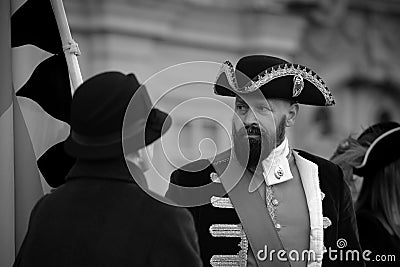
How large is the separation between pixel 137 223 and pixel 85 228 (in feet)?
0.41

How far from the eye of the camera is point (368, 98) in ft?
25.0

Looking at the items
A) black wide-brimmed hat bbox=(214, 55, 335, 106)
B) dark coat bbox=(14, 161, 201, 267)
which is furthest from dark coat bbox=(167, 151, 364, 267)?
dark coat bbox=(14, 161, 201, 267)

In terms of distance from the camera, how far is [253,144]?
125 inches

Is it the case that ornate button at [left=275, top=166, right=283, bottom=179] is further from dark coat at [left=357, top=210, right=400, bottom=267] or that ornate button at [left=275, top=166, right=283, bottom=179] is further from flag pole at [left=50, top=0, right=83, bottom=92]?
flag pole at [left=50, top=0, right=83, bottom=92]

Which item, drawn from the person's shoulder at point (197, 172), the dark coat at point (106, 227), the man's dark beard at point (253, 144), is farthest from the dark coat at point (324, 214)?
the dark coat at point (106, 227)

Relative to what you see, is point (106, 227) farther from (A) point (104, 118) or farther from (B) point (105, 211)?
(A) point (104, 118)

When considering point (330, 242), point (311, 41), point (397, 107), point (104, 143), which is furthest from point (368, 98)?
point (104, 143)

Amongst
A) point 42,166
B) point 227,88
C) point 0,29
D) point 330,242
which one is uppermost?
point 0,29

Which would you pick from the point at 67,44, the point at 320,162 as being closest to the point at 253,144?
the point at 320,162

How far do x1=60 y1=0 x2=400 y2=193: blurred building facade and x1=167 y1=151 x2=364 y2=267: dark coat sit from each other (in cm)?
17

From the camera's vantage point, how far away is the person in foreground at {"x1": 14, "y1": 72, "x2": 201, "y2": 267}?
258 centimetres

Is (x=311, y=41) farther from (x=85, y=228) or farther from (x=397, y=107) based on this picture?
(x=85, y=228)

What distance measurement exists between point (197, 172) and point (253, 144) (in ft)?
0.68

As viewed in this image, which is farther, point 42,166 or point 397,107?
point 397,107
